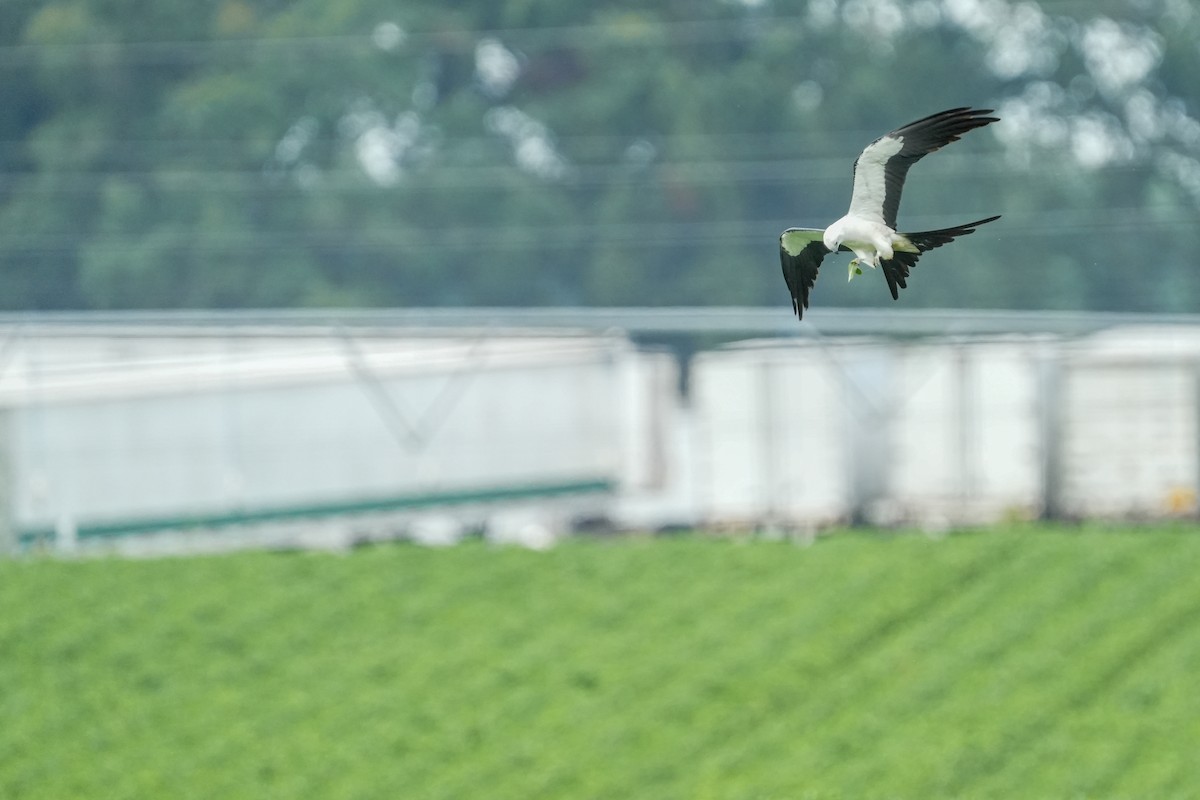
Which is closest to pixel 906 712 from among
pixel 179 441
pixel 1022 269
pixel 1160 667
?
pixel 1160 667

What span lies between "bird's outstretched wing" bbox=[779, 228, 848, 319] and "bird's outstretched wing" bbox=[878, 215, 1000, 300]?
42 cm

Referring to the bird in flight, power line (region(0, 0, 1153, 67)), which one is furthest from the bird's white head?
power line (region(0, 0, 1153, 67))

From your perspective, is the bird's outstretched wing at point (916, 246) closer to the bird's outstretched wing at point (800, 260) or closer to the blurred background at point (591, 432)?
the bird's outstretched wing at point (800, 260)

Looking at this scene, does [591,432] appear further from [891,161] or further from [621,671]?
[891,161]

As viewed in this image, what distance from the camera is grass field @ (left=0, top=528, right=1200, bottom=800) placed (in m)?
15.6

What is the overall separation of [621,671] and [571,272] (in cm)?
1713

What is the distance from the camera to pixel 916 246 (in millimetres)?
9820

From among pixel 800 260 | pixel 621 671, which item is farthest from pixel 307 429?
pixel 800 260

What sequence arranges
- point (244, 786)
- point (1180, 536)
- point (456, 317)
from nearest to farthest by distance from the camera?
point (244, 786) < point (1180, 536) < point (456, 317)

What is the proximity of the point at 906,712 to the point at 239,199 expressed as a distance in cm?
2163

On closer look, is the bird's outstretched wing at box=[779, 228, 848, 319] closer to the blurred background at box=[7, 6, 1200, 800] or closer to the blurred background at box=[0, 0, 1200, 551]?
the blurred background at box=[7, 6, 1200, 800]

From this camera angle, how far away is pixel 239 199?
115 feet

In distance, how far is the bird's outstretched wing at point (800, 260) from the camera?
1055 cm

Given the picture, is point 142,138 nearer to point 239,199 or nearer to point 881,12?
point 239,199
